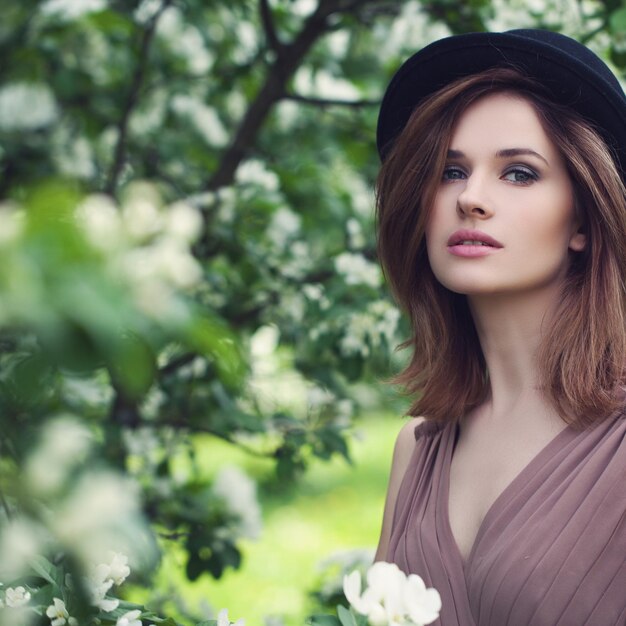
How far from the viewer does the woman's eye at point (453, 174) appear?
172 centimetres

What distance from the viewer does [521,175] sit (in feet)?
5.33

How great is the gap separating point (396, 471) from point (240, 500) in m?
0.76

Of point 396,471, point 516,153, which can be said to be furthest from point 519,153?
point 396,471

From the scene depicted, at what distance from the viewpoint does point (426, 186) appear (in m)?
1.74

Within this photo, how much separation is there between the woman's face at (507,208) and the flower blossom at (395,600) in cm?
73

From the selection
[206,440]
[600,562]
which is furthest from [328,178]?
[206,440]

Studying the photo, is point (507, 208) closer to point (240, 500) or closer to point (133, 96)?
point (240, 500)

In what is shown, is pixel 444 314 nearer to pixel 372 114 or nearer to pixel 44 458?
pixel 372 114

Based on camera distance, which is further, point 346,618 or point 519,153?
point 519,153

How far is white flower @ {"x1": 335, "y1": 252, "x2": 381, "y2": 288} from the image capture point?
2418 mm

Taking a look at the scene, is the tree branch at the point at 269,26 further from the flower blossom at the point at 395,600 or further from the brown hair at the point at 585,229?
the flower blossom at the point at 395,600

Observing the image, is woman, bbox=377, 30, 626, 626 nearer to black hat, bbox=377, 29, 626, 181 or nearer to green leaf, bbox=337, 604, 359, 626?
black hat, bbox=377, 29, 626, 181

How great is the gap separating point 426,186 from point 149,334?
1.15 m

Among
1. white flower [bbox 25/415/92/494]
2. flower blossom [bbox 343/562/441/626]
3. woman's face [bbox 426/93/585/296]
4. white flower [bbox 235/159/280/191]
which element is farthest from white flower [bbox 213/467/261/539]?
white flower [bbox 25/415/92/494]
